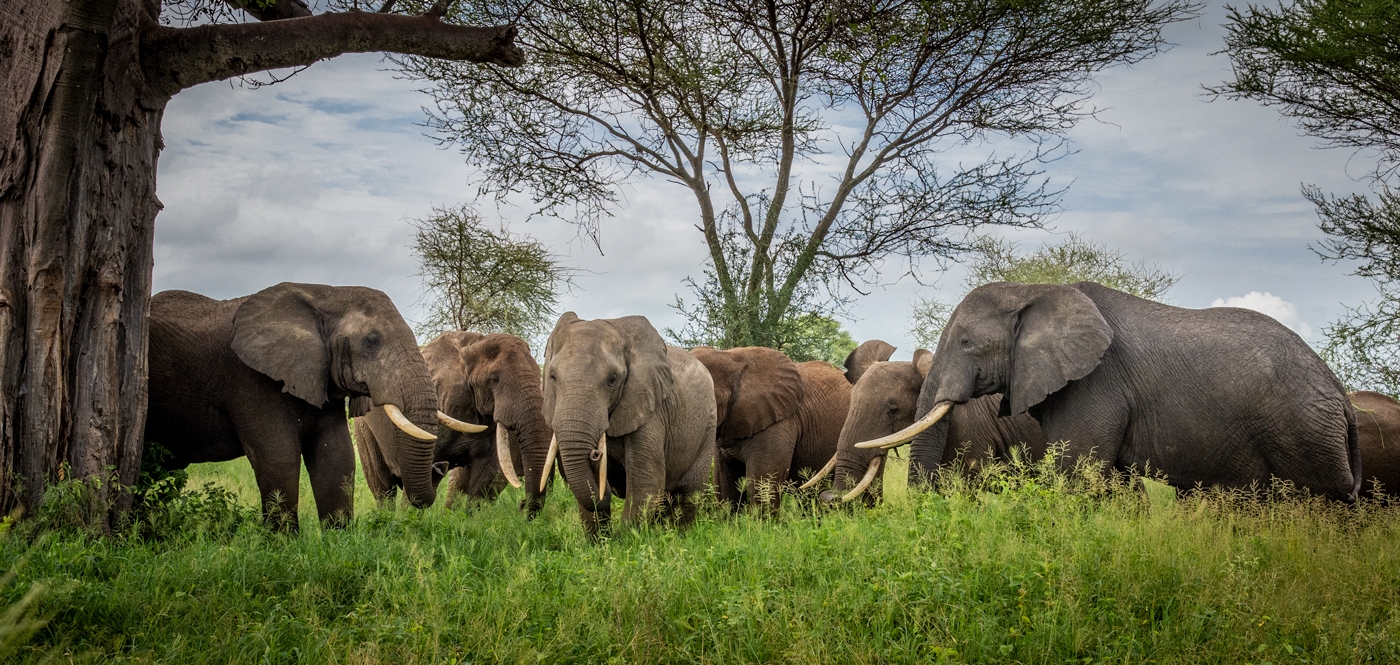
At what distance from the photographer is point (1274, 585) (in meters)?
6.01

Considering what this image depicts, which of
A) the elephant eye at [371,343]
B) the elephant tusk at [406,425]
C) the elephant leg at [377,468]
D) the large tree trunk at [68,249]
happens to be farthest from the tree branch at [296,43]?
the elephant leg at [377,468]

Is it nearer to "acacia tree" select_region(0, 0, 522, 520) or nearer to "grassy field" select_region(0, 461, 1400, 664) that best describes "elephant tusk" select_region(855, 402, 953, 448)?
"grassy field" select_region(0, 461, 1400, 664)

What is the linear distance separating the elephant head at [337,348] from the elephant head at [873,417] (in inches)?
154

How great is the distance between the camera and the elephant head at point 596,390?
8203 mm

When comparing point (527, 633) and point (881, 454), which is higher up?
point (881, 454)

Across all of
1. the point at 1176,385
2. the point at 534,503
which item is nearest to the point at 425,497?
the point at 534,503

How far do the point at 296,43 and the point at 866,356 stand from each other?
8014mm

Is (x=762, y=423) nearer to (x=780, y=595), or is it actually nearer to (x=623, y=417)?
(x=623, y=417)

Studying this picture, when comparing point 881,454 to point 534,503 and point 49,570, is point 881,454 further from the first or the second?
point 49,570

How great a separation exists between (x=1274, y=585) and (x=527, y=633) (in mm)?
4240

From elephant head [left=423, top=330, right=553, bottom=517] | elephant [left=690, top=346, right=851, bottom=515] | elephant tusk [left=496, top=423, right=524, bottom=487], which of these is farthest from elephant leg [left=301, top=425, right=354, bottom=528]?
elephant [left=690, top=346, right=851, bottom=515]

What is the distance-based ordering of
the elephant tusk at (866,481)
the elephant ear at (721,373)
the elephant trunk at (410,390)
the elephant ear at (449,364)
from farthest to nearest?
the elephant ear at (449,364)
the elephant ear at (721,373)
the elephant tusk at (866,481)
the elephant trunk at (410,390)

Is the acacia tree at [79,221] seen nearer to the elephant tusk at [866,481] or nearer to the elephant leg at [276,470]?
the elephant leg at [276,470]

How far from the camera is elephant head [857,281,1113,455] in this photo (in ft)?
27.6
